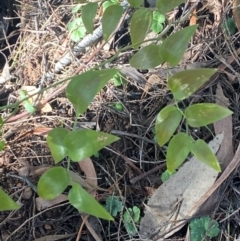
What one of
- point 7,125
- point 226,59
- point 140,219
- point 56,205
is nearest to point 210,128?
point 226,59

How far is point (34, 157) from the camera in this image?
126 centimetres

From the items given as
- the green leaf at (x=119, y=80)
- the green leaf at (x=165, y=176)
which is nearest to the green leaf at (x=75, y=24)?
the green leaf at (x=119, y=80)

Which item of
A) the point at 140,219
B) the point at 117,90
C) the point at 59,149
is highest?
the point at 59,149

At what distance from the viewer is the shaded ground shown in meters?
1.20

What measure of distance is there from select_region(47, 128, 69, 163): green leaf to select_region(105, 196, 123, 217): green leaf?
0.41 metres

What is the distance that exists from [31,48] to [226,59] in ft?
2.08

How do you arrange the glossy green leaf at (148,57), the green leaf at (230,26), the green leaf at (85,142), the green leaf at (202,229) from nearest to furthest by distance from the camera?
the green leaf at (85,142), the glossy green leaf at (148,57), the green leaf at (202,229), the green leaf at (230,26)

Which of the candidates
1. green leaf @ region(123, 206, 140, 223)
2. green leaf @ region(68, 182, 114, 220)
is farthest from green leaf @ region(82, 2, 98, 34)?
green leaf @ region(123, 206, 140, 223)

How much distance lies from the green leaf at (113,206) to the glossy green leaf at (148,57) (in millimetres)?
415

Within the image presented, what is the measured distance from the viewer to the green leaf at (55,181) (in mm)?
818

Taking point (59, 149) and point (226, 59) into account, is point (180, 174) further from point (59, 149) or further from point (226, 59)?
point (59, 149)

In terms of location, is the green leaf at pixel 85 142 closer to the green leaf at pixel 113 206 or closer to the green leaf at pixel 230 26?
the green leaf at pixel 113 206

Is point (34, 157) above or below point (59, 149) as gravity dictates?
below

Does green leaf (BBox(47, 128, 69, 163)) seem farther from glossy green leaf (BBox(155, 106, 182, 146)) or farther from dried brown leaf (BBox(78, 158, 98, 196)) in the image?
dried brown leaf (BBox(78, 158, 98, 196))
